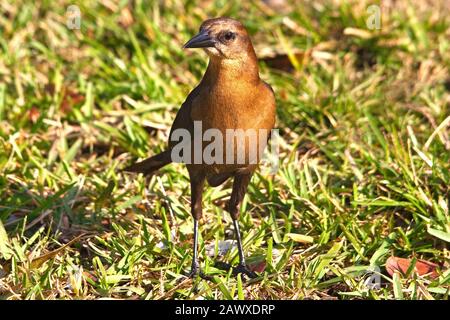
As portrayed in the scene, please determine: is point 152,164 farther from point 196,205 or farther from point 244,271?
point 244,271

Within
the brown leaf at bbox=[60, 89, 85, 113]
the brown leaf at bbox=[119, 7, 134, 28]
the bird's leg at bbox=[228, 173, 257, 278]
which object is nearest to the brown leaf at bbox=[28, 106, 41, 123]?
the brown leaf at bbox=[60, 89, 85, 113]

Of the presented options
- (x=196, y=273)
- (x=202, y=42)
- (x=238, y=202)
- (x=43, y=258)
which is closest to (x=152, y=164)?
(x=238, y=202)

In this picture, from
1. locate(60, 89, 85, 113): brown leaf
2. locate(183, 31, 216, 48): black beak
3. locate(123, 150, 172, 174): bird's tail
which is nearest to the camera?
locate(183, 31, 216, 48): black beak

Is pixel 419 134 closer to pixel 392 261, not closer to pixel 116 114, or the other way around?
pixel 392 261

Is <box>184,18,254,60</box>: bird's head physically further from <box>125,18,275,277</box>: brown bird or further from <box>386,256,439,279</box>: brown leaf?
<box>386,256,439,279</box>: brown leaf

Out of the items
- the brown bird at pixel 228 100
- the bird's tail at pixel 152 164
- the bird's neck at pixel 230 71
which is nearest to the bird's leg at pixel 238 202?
the brown bird at pixel 228 100

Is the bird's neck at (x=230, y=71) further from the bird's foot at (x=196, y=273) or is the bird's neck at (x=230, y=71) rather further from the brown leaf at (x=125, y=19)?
the brown leaf at (x=125, y=19)
